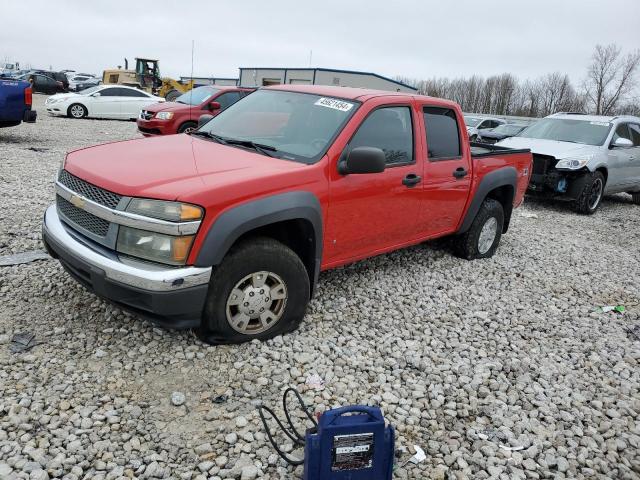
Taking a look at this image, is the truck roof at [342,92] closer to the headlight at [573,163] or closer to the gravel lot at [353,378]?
the gravel lot at [353,378]

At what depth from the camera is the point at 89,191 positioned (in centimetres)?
341

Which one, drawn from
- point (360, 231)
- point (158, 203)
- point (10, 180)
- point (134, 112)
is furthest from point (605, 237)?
point (134, 112)

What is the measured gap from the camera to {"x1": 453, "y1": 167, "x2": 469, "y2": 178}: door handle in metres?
5.14

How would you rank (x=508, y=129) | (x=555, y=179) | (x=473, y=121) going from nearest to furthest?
1. (x=555, y=179)
2. (x=508, y=129)
3. (x=473, y=121)

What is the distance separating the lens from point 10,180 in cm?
762

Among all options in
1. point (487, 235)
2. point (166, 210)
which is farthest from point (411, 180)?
point (166, 210)

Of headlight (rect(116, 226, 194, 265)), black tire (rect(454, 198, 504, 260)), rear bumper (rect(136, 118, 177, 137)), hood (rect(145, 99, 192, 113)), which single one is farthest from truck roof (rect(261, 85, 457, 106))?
hood (rect(145, 99, 192, 113))

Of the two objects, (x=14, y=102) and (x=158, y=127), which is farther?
(x=158, y=127)

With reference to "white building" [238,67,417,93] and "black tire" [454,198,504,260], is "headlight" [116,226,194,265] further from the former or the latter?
"white building" [238,67,417,93]

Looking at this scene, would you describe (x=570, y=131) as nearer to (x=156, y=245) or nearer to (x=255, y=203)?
(x=255, y=203)

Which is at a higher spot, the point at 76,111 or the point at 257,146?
the point at 257,146

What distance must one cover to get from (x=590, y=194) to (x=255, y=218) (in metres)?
8.25

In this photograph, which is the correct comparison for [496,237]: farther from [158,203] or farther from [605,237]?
[158,203]

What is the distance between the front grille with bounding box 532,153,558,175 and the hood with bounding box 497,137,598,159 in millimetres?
75
